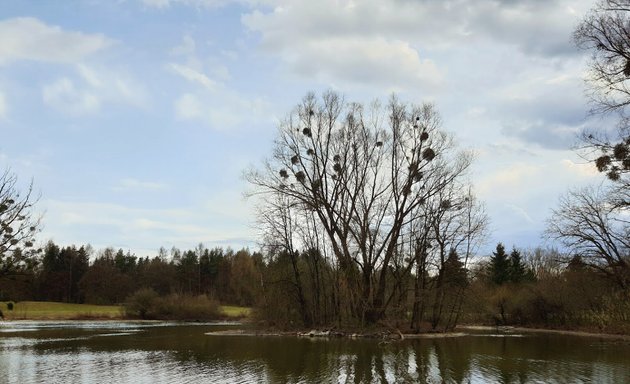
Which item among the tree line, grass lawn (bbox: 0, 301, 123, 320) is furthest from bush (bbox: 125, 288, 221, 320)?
the tree line

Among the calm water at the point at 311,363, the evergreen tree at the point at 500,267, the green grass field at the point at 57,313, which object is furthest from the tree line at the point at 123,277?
the calm water at the point at 311,363

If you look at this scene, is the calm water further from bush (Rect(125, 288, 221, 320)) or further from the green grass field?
bush (Rect(125, 288, 221, 320))

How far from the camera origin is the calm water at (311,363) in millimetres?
18203

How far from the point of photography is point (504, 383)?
17141 mm

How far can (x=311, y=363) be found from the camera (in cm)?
2252

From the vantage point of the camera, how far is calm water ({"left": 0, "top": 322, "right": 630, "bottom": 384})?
1820 centimetres

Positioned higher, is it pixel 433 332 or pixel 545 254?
pixel 545 254

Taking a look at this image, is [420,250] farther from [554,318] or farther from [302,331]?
[554,318]

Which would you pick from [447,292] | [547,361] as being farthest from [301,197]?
[547,361]

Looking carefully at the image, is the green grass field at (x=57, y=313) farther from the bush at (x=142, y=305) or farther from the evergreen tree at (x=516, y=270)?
the evergreen tree at (x=516, y=270)

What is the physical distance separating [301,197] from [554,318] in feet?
→ 94.3

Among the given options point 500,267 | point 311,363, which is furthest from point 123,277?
point 311,363

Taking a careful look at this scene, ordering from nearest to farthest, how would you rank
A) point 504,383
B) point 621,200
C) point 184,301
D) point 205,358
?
point 504,383
point 621,200
point 205,358
point 184,301

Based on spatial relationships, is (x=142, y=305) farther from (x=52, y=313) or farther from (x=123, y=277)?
(x=123, y=277)
